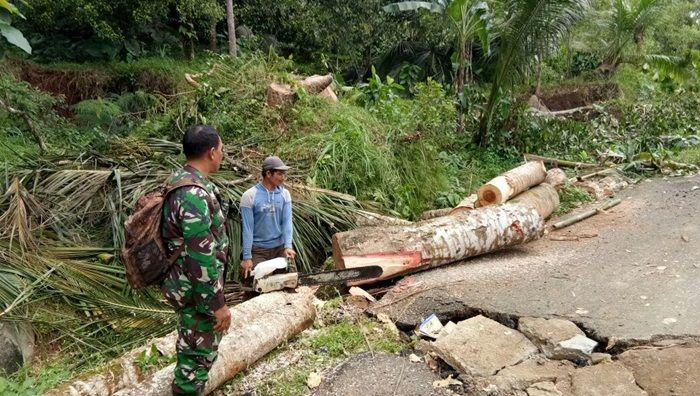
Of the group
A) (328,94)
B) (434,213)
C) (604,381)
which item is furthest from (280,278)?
(328,94)

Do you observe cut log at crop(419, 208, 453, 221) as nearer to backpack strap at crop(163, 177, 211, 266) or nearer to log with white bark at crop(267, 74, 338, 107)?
log with white bark at crop(267, 74, 338, 107)

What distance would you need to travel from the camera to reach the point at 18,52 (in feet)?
34.9

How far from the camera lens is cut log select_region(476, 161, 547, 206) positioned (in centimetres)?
609

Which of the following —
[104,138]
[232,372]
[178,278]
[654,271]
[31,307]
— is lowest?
[654,271]

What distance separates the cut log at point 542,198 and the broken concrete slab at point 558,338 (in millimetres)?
2625

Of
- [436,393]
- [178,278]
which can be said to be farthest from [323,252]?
[178,278]

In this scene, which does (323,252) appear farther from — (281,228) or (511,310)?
(511,310)

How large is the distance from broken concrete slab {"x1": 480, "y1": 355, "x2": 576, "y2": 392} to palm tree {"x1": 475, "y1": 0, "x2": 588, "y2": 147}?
575cm

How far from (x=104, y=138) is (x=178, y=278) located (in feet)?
15.5

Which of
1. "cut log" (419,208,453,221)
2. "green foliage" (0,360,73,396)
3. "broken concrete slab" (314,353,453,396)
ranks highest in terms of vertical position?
"cut log" (419,208,453,221)

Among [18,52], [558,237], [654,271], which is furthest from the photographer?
[18,52]

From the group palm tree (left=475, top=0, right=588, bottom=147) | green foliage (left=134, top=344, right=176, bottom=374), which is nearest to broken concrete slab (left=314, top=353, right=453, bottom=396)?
green foliage (left=134, top=344, right=176, bottom=374)

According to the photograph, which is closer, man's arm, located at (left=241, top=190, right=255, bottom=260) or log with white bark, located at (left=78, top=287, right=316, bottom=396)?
log with white bark, located at (left=78, top=287, right=316, bottom=396)

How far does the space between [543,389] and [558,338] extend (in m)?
0.59
